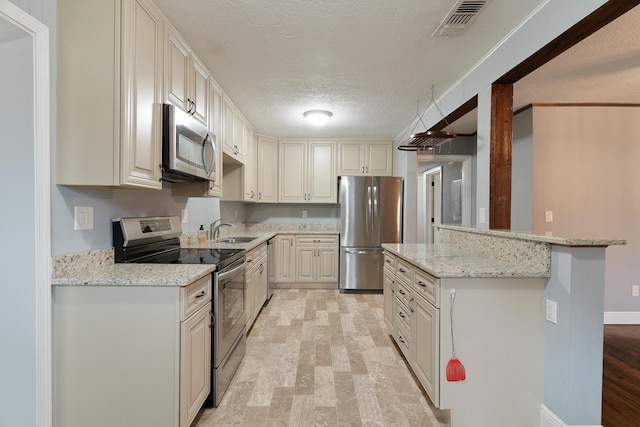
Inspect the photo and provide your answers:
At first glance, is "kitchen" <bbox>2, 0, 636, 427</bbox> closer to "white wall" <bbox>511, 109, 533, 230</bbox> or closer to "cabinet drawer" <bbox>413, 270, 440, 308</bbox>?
"cabinet drawer" <bbox>413, 270, 440, 308</bbox>

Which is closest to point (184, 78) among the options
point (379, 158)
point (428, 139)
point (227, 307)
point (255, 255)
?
point (227, 307)

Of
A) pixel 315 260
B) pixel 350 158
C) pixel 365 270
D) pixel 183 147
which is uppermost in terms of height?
pixel 350 158

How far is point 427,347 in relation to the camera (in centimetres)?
176

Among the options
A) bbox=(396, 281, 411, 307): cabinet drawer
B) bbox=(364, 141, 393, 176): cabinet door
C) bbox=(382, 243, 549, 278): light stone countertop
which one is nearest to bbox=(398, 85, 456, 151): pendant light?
bbox=(382, 243, 549, 278): light stone countertop

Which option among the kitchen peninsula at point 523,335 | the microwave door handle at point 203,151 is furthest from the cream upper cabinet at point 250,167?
the kitchen peninsula at point 523,335

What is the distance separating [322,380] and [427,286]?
3.42 feet

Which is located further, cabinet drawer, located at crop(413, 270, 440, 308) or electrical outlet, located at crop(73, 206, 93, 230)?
cabinet drawer, located at crop(413, 270, 440, 308)

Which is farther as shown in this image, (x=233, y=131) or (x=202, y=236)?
(x=233, y=131)

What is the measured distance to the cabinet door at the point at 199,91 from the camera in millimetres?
2180

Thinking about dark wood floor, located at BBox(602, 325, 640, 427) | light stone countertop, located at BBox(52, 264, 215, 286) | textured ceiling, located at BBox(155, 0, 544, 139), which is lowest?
dark wood floor, located at BBox(602, 325, 640, 427)

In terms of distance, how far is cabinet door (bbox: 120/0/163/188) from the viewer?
57.6 inches

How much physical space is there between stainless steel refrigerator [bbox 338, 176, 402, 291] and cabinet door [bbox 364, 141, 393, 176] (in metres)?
0.47

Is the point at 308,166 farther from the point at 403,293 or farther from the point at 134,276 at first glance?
the point at 134,276

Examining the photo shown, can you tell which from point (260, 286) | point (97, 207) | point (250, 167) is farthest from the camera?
point (250, 167)
